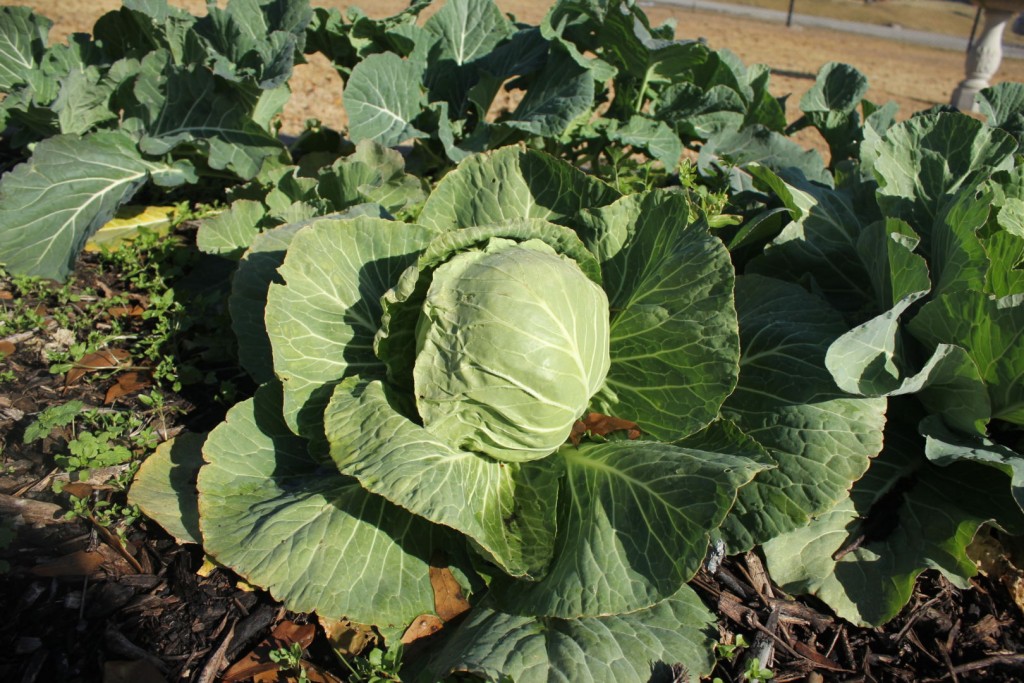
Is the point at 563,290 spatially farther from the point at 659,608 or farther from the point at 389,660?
the point at 389,660

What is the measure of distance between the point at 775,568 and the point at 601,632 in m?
0.67

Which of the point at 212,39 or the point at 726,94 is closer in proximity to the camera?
the point at 726,94

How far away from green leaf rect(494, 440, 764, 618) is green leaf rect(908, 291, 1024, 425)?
871mm

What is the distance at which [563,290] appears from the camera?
216 centimetres

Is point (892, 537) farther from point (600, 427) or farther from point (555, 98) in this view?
point (555, 98)

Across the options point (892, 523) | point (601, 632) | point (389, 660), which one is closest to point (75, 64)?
point (389, 660)

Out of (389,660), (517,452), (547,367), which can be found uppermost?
(547,367)

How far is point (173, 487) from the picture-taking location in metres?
2.48

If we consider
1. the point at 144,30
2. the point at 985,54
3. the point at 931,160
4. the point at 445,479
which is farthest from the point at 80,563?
the point at 985,54

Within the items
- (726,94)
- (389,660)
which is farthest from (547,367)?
(726,94)

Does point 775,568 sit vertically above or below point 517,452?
below

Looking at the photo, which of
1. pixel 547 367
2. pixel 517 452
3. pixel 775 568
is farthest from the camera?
pixel 775 568

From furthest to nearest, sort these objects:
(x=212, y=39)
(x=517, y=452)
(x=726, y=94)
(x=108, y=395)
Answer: (x=212, y=39)
(x=726, y=94)
(x=108, y=395)
(x=517, y=452)

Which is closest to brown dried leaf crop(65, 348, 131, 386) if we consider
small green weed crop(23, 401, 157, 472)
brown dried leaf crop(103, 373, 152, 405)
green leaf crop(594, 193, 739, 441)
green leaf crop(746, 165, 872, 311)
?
brown dried leaf crop(103, 373, 152, 405)
